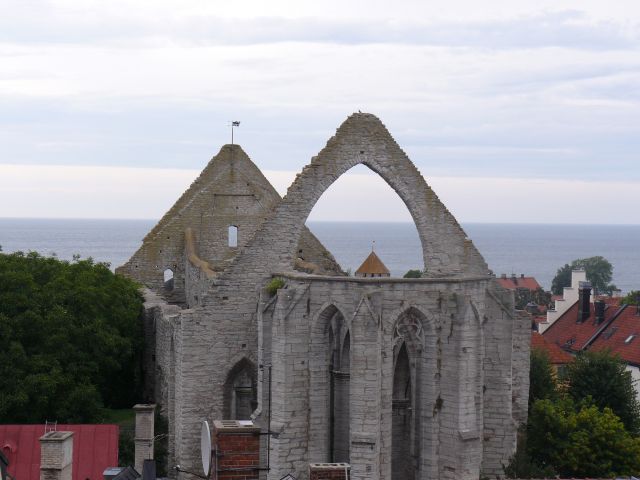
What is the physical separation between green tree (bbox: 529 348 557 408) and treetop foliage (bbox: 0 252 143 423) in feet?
53.0

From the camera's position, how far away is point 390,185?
112 feet

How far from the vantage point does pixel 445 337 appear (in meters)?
30.8

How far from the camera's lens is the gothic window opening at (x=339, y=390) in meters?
30.9

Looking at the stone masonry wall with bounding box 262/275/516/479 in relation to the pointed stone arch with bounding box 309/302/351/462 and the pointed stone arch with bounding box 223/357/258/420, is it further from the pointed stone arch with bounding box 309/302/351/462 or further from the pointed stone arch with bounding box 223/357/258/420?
the pointed stone arch with bounding box 223/357/258/420

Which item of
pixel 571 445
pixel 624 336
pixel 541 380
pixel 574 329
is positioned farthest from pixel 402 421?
pixel 574 329

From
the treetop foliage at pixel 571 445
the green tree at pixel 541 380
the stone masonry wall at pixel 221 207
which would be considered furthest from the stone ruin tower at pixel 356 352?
the green tree at pixel 541 380

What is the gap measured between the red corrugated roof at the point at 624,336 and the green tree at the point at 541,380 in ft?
63.4

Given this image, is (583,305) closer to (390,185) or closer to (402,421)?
(390,185)

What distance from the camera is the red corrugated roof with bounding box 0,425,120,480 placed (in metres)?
29.0

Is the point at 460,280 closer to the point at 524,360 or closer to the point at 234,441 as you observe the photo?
the point at 524,360

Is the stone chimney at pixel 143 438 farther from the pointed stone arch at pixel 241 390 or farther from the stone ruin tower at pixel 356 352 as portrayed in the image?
the pointed stone arch at pixel 241 390

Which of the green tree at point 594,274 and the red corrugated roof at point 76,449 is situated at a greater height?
the green tree at point 594,274

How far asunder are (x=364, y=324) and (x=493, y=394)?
737 centimetres

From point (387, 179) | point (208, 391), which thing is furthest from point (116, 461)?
point (387, 179)
